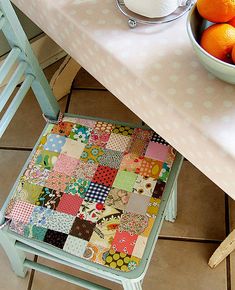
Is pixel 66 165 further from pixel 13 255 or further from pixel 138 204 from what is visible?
pixel 13 255

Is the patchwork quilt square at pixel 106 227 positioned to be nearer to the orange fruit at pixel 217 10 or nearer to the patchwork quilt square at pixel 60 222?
the patchwork quilt square at pixel 60 222

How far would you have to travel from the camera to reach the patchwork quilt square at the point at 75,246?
955mm

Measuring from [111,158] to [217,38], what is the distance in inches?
16.7

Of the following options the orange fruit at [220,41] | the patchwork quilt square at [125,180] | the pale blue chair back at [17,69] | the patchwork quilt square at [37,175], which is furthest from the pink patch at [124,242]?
the orange fruit at [220,41]

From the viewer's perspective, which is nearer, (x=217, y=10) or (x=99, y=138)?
(x=217, y=10)

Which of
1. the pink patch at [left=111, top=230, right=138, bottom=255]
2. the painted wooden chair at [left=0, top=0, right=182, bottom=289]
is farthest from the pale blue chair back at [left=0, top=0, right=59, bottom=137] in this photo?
the pink patch at [left=111, top=230, right=138, bottom=255]

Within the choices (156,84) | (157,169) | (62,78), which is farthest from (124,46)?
(62,78)

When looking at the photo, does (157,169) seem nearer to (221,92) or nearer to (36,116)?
(221,92)

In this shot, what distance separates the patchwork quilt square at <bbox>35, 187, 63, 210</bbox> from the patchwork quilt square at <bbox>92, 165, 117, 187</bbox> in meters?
0.08

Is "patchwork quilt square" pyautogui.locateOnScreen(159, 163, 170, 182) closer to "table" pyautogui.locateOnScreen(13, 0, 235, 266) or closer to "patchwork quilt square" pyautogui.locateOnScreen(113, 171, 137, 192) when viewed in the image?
"patchwork quilt square" pyautogui.locateOnScreen(113, 171, 137, 192)

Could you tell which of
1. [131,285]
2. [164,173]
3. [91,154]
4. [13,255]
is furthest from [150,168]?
[13,255]

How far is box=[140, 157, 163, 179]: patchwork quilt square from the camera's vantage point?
1.01 meters

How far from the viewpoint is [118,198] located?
996 mm

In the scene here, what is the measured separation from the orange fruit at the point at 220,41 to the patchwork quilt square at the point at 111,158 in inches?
15.5
